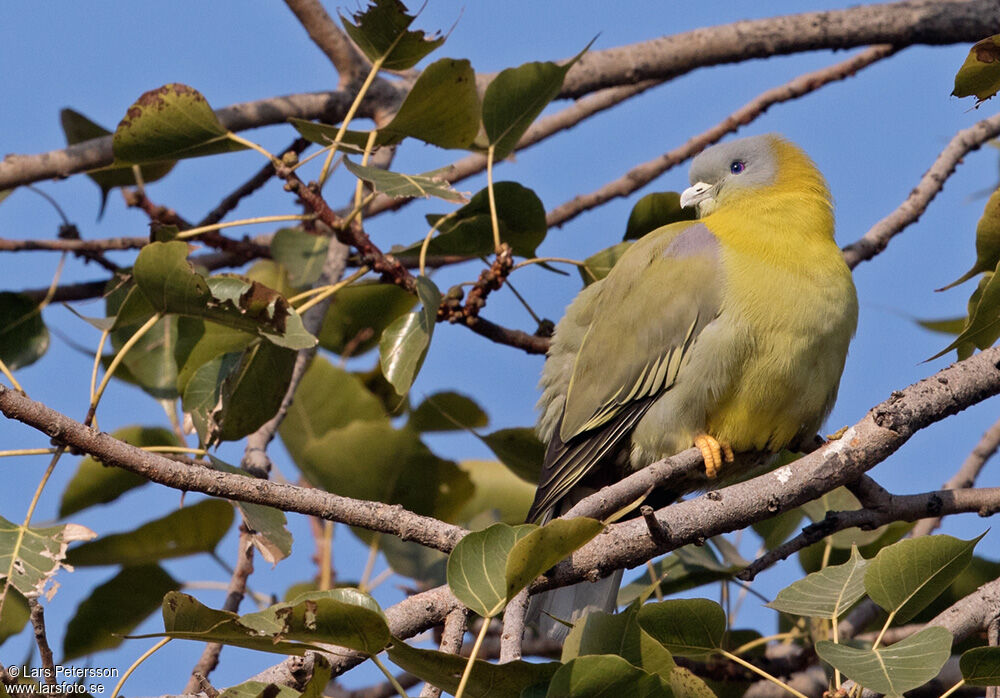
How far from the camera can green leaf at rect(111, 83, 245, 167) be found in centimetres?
281

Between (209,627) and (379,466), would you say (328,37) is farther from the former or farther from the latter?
(209,627)

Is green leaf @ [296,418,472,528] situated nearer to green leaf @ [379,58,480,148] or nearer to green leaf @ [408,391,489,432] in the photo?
green leaf @ [408,391,489,432]

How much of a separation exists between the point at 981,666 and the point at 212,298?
1605 millimetres

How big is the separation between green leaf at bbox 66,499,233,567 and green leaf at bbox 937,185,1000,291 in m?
2.10

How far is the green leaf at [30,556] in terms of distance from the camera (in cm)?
203

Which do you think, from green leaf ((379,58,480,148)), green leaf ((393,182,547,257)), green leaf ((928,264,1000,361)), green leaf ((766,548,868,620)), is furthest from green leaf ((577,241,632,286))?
green leaf ((766,548,868,620))

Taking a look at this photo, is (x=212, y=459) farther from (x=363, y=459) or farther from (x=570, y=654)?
(x=570, y=654)

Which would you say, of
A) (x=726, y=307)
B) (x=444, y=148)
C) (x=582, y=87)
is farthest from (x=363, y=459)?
(x=582, y=87)

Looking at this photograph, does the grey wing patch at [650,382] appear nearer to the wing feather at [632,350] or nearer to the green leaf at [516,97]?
the wing feather at [632,350]

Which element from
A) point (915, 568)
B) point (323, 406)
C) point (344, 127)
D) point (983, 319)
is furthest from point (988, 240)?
point (323, 406)

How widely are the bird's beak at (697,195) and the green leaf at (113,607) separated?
197cm

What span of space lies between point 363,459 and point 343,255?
784 mm

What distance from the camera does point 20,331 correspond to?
3285 mm

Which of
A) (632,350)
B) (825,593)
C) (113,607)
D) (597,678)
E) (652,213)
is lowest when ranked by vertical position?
(597,678)
